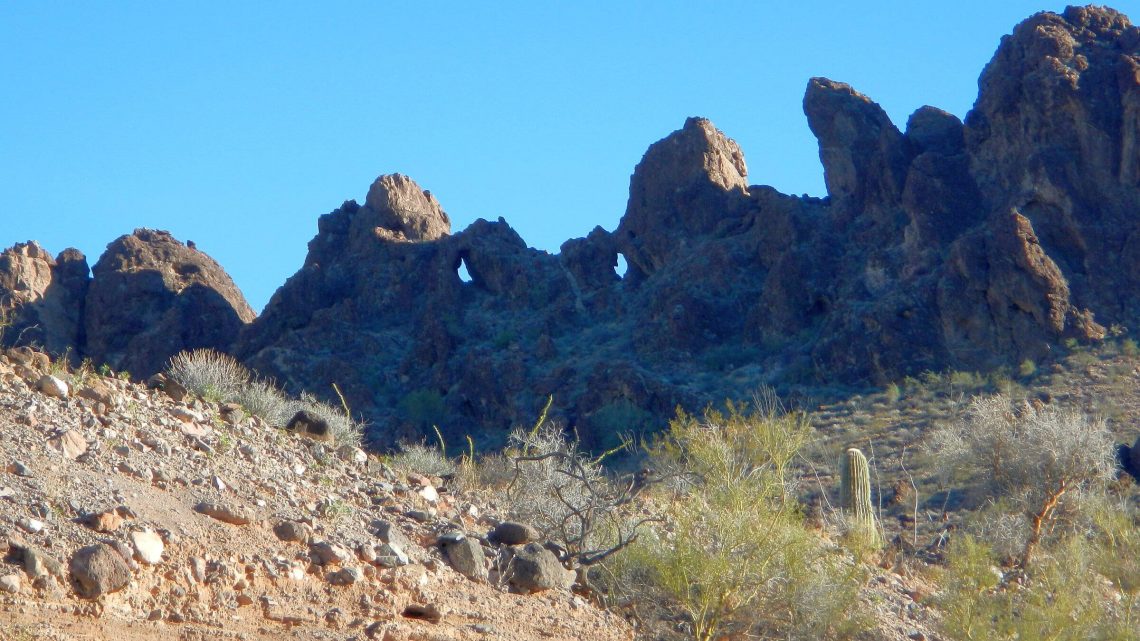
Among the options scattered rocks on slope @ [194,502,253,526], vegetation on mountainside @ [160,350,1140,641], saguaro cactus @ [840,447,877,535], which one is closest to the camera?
scattered rocks on slope @ [194,502,253,526]

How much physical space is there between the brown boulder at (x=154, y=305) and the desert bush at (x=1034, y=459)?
2712 centimetres

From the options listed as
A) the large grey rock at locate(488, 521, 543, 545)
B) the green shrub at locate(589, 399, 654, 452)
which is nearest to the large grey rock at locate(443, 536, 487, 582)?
the large grey rock at locate(488, 521, 543, 545)

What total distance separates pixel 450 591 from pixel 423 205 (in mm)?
41810

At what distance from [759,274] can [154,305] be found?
21.7 meters

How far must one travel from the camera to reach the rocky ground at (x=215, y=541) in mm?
6652

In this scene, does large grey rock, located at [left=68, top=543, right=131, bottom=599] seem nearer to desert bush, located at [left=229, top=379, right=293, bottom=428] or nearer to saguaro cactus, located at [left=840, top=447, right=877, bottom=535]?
desert bush, located at [left=229, top=379, right=293, bottom=428]

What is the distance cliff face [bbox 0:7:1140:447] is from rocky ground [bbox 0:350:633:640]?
2623 centimetres

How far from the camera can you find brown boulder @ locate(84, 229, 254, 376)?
145ft

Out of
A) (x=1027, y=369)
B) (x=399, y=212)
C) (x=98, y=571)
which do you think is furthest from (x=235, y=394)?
(x=399, y=212)

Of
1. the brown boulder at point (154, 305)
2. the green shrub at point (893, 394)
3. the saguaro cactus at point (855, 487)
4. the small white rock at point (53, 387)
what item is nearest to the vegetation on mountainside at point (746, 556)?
the saguaro cactus at point (855, 487)

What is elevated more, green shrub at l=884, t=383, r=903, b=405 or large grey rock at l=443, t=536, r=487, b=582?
large grey rock at l=443, t=536, r=487, b=582

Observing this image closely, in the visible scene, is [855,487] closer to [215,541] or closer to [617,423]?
[215,541]

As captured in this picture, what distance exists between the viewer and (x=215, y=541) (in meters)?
7.66

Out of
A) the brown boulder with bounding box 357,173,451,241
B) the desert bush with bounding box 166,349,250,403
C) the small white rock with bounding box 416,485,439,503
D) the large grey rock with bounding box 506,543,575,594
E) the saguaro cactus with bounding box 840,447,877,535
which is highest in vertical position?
the brown boulder with bounding box 357,173,451,241
